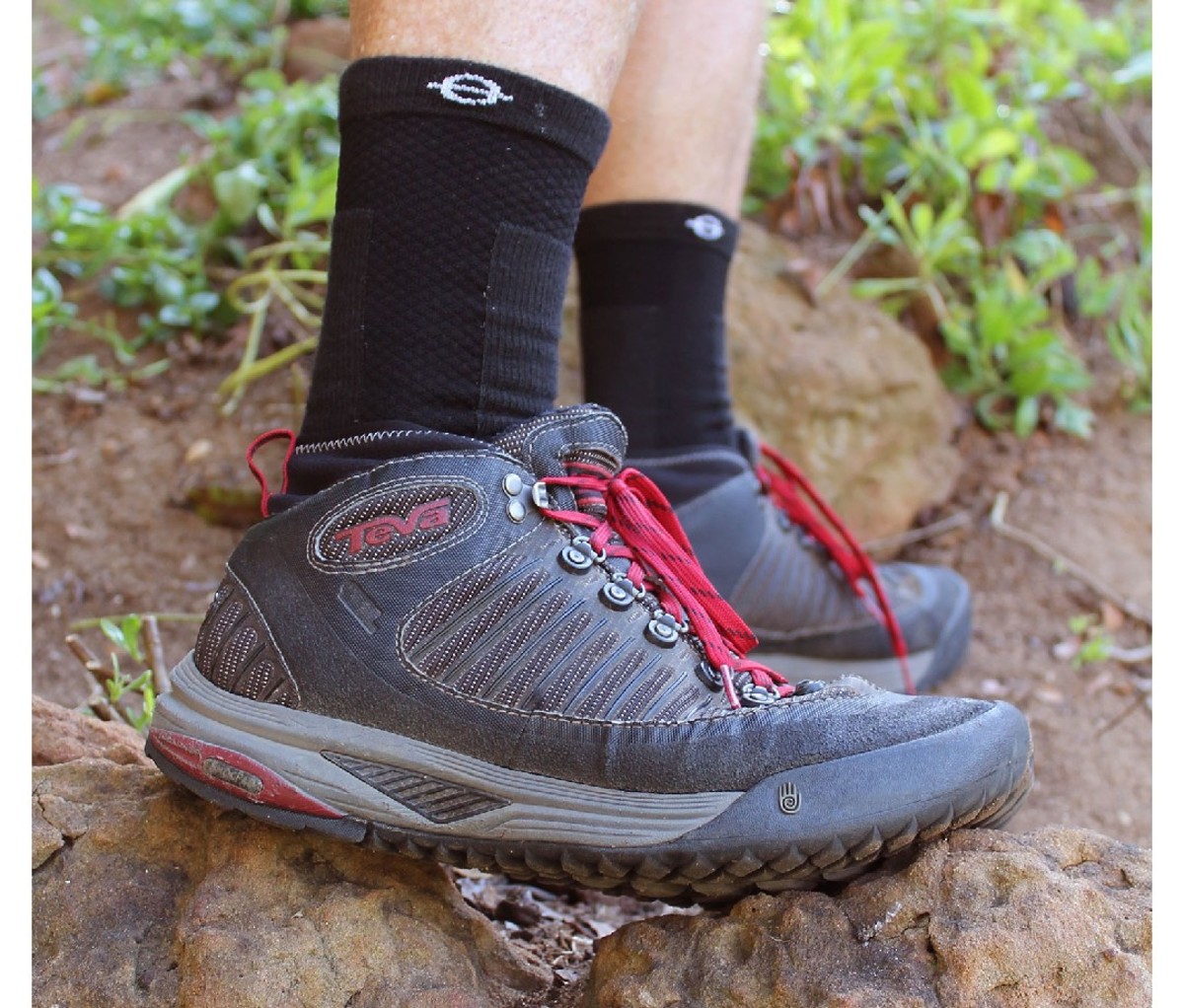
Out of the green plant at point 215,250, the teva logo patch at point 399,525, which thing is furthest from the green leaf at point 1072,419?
the teva logo patch at point 399,525

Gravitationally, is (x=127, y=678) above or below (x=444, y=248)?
below

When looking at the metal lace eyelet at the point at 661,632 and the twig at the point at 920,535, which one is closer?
the metal lace eyelet at the point at 661,632

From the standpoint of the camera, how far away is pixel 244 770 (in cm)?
105

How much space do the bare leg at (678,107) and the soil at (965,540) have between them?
34.6 inches

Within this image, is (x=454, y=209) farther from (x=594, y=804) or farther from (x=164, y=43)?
(x=164, y=43)

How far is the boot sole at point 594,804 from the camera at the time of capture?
1002mm

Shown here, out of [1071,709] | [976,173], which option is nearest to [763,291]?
[976,173]

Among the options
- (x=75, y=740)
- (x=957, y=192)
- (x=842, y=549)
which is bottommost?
(x=75, y=740)

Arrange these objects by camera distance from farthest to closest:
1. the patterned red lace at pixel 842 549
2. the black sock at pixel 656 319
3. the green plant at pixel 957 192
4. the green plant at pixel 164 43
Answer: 1. the green plant at pixel 164 43
2. the green plant at pixel 957 192
3. the patterned red lace at pixel 842 549
4. the black sock at pixel 656 319

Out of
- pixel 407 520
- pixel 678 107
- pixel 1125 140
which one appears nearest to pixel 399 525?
pixel 407 520

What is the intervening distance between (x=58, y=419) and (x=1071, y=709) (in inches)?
72.5

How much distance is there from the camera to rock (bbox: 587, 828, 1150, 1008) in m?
0.95

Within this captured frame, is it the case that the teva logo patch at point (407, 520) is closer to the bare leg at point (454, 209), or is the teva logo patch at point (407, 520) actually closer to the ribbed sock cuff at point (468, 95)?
the bare leg at point (454, 209)

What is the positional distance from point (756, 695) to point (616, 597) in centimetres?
15
